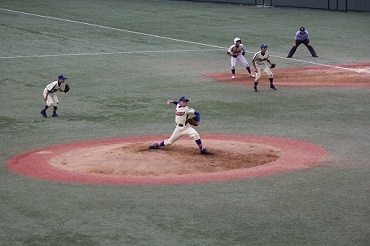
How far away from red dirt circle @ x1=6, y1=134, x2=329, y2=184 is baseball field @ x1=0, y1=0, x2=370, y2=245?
0.17 feet

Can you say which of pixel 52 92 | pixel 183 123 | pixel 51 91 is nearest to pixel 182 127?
pixel 183 123

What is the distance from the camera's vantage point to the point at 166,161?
24078 millimetres

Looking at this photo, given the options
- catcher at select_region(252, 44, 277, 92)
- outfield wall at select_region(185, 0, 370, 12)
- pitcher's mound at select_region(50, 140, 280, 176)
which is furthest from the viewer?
outfield wall at select_region(185, 0, 370, 12)

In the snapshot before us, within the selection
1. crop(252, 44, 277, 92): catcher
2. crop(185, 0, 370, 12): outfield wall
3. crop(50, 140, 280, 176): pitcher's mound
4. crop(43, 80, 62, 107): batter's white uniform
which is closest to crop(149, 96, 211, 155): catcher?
crop(50, 140, 280, 176): pitcher's mound

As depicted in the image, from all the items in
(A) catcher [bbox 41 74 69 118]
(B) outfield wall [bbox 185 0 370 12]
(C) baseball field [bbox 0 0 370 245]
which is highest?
(B) outfield wall [bbox 185 0 370 12]

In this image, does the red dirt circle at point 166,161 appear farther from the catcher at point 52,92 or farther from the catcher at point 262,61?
the catcher at point 262,61

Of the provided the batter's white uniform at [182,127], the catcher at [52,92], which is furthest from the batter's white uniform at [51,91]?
the batter's white uniform at [182,127]

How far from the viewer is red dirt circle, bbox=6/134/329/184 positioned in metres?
23.1

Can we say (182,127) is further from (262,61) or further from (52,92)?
(262,61)

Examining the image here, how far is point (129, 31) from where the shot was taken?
192 ft

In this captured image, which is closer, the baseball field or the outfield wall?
the baseball field

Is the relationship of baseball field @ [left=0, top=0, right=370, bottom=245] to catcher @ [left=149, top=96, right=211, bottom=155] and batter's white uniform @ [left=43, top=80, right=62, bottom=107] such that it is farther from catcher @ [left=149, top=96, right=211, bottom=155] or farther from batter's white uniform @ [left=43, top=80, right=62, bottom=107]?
batter's white uniform @ [left=43, top=80, right=62, bottom=107]

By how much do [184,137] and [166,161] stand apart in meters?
4.71

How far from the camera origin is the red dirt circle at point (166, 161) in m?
23.1
